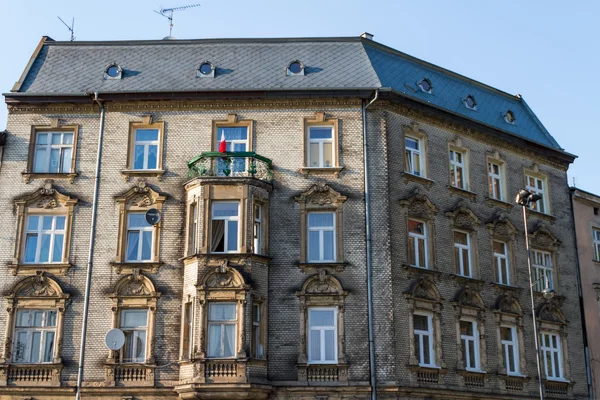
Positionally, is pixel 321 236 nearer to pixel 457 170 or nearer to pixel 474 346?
pixel 457 170

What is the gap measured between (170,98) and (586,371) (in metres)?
20.2

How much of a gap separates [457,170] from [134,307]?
13686 millimetres

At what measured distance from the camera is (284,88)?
2997 centimetres

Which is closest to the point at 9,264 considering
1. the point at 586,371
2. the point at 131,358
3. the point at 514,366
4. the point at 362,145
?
the point at 131,358

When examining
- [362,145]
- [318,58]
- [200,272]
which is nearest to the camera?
[200,272]

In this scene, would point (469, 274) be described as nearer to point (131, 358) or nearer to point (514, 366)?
point (514, 366)

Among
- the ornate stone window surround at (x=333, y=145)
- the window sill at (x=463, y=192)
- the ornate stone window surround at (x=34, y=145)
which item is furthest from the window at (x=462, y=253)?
the ornate stone window surround at (x=34, y=145)

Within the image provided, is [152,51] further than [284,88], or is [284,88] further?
[152,51]

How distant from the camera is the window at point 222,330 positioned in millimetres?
26531

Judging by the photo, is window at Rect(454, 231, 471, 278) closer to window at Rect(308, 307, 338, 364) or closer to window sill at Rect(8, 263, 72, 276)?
window at Rect(308, 307, 338, 364)

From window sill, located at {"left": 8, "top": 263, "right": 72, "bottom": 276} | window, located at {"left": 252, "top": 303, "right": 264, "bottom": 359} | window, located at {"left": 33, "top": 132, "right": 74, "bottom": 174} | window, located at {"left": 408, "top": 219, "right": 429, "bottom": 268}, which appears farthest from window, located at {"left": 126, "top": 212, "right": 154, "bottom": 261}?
window, located at {"left": 408, "top": 219, "right": 429, "bottom": 268}

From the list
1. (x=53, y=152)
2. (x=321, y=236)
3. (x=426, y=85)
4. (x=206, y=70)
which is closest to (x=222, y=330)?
(x=321, y=236)

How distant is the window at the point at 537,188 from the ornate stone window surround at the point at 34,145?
18665mm

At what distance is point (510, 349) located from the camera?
103ft
